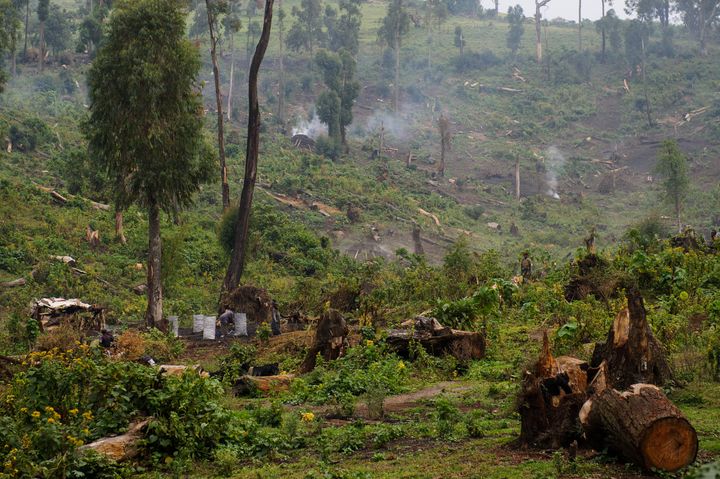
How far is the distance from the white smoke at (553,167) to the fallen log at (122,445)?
187 ft

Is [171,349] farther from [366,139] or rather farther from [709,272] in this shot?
[366,139]

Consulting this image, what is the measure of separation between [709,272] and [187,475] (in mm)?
14511

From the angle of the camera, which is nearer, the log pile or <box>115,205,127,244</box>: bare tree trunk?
the log pile

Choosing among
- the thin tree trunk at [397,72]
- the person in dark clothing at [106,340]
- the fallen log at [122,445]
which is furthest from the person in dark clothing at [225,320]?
the thin tree trunk at [397,72]

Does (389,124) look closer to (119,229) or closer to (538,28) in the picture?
(538,28)

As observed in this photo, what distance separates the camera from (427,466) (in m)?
9.27

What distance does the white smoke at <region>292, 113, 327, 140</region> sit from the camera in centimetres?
7300

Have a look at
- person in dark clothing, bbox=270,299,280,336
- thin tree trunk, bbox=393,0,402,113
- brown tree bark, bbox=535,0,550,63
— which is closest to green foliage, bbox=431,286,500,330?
person in dark clothing, bbox=270,299,280,336

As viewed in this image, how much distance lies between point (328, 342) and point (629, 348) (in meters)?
7.64

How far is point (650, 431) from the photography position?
8.07m

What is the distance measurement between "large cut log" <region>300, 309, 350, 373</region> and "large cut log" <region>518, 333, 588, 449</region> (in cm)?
815

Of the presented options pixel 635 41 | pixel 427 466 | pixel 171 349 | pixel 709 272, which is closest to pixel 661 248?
pixel 709 272

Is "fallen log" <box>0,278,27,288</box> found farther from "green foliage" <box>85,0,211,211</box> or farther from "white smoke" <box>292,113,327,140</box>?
"white smoke" <box>292,113,327,140</box>

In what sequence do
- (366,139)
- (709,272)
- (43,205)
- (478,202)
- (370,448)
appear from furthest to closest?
(366,139)
(478,202)
(43,205)
(709,272)
(370,448)
